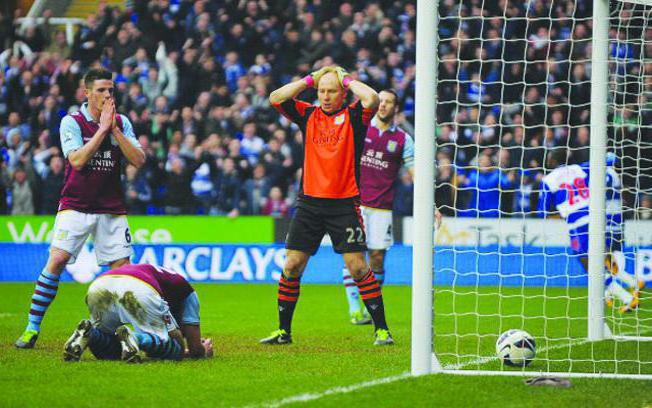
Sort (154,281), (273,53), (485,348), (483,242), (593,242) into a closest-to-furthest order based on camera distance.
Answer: (154,281) → (485,348) → (593,242) → (483,242) → (273,53)

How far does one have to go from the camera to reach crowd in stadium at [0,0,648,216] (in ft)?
61.1

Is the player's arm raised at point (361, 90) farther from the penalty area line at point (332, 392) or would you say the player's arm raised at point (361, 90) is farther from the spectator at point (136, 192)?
the spectator at point (136, 192)

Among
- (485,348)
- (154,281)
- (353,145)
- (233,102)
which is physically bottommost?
(485,348)

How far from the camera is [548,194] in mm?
13914

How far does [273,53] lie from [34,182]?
5.15 metres

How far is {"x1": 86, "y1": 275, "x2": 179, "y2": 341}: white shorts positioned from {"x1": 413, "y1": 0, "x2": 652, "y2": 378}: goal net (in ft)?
6.19

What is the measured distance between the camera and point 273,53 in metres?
21.2

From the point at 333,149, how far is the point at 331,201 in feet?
1.43

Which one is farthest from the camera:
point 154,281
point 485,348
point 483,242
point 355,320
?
point 483,242

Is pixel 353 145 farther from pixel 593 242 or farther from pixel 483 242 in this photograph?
pixel 483 242

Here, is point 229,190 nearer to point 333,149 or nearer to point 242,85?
point 242,85

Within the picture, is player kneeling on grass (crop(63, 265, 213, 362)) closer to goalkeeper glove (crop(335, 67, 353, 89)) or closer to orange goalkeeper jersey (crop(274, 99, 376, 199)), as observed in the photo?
orange goalkeeper jersey (crop(274, 99, 376, 199))

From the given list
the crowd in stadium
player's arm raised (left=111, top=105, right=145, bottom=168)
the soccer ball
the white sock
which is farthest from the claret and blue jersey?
player's arm raised (left=111, top=105, right=145, bottom=168)

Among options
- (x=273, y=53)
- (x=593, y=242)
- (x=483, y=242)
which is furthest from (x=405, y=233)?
(x=593, y=242)
